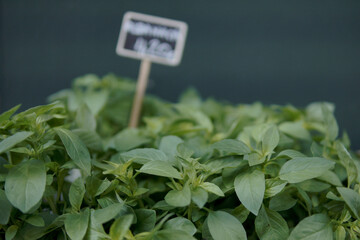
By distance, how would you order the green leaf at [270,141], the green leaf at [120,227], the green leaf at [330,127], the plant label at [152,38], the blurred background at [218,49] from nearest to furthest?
1. the green leaf at [120,227]
2. the green leaf at [270,141]
3. the green leaf at [330,127]
4. the plant label at [152,38]
5. the blurred background at [218,49]

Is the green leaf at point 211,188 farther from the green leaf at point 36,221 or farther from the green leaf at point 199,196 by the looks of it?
the green leaf at point 36,221

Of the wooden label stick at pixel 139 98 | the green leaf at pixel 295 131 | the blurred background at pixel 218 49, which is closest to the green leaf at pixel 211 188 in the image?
the green leaf at pixel 295 131

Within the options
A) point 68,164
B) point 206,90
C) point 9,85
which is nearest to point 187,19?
point 206,90

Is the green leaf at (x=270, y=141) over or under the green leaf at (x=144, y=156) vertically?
over

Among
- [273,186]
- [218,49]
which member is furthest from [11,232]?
[218,49]

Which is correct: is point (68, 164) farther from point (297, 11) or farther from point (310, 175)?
point (297, 11)

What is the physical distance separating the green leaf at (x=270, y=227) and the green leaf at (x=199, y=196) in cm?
10

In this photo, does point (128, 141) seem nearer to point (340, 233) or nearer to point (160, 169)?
point (160, 169)

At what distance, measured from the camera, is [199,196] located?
0.44 metres

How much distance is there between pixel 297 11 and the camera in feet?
4.96

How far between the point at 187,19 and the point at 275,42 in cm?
40

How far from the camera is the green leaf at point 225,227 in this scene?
0.44 metres

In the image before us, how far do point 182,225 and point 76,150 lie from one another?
0.58 ft

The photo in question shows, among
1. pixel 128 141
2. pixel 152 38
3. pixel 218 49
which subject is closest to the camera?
pixel 128 141
